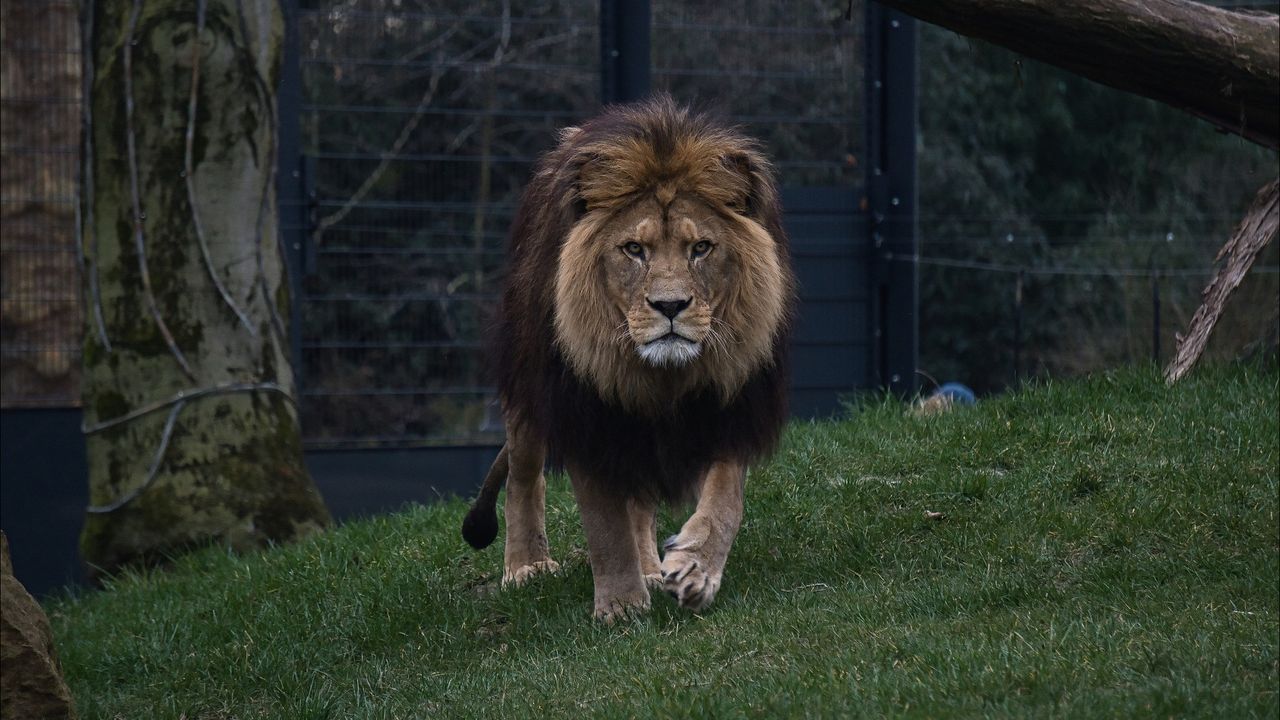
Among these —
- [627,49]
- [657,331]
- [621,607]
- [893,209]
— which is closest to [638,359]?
[657,331]

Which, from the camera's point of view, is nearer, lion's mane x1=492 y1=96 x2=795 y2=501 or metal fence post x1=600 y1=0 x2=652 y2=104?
lion's mane x1=492 y1=96 x2=795 y2=501

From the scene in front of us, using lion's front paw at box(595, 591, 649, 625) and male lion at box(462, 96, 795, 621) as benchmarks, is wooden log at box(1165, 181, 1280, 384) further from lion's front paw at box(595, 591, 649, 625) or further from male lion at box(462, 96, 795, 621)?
lion's front paw at box(595, 591, 649, 625)

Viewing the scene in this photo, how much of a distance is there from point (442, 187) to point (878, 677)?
8.37m

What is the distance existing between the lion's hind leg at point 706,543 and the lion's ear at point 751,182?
0.87m

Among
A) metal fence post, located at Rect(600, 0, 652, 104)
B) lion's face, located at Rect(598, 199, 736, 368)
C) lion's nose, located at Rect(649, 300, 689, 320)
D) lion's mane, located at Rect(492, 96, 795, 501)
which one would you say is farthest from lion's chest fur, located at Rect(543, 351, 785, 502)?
metal fence post, located at Rect(600, 0, 652, 104)

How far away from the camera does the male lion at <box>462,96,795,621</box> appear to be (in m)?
4.96

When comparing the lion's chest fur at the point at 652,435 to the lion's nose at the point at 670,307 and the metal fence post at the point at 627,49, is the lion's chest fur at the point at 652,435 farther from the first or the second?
the metal fence post at the point at 627,49

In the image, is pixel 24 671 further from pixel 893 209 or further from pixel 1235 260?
pixel 893 209

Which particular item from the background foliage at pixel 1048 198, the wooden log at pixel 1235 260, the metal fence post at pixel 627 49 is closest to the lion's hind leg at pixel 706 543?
the wooden log at pixel 1235 260

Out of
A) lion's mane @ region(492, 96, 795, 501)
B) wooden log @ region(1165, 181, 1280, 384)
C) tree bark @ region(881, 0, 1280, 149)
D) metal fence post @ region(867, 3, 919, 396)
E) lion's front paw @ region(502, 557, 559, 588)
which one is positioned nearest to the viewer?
tree bark @ region(881, 0, 1280, 149)

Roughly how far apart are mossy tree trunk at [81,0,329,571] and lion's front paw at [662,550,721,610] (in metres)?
3.58

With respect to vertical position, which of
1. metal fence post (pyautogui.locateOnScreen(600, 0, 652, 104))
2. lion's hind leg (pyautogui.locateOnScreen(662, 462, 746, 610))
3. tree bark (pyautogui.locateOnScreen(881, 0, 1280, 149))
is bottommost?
lion's hind leg (pyautogui.locateOnScreen(662, 462, 746, 610))

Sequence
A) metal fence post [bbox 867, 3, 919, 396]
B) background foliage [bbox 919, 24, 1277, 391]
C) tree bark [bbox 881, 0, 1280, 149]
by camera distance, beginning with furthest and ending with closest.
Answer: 1. background foliage [bbox 919, 24, 1277, 391]
2. metal fence post [bbox 867, 3, 919, 396]
3. tree bark [bbox 881, 0, 1280, 149]

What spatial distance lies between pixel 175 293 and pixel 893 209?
5.12 metres
